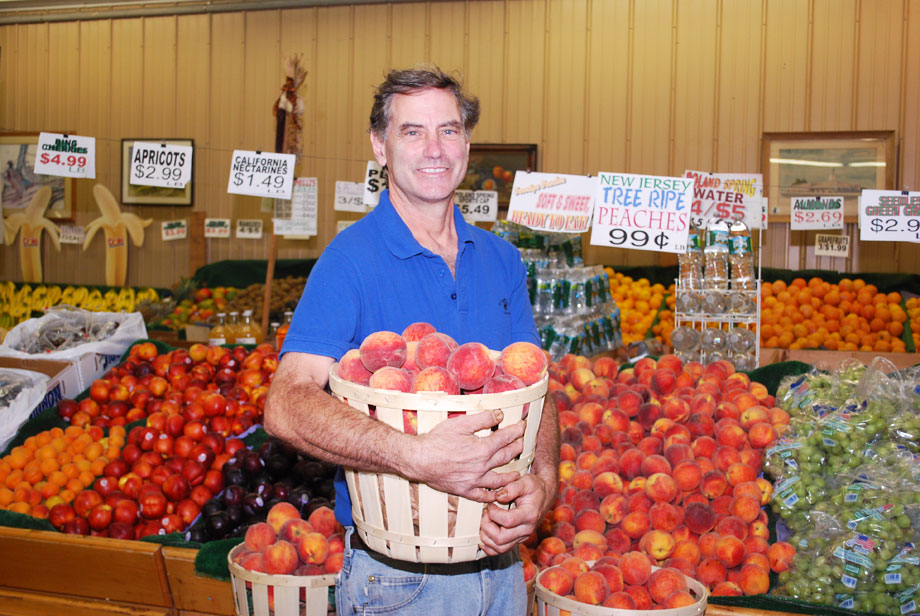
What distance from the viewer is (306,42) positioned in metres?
8.70

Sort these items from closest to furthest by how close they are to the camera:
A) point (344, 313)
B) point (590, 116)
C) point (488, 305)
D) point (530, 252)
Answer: point (344, 313) → point (488, 305) → point (530, 252) → point (590, 116)

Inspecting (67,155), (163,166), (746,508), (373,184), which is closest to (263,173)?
(163,166)

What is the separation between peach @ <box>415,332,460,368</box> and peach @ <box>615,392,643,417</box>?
6.27 feet

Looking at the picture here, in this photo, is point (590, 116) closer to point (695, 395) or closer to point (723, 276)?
point (723, 276)

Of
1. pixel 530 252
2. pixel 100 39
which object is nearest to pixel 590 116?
pixel 530 252

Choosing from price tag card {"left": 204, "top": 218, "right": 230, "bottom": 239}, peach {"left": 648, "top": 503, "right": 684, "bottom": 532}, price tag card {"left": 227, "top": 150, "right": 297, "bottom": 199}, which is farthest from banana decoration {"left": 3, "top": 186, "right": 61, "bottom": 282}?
peach {"left": 648, "top": 503, "right": 684, "bottom": 532}

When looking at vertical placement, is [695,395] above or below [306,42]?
below

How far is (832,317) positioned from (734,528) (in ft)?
12.3

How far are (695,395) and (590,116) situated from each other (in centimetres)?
544

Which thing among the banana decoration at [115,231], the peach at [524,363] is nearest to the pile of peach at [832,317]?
the peach at [524,363]

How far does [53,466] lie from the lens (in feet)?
10.5

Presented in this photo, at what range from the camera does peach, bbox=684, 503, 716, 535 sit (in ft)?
8.10

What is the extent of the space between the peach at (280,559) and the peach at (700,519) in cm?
126

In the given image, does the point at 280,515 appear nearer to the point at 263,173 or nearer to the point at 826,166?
the point at 263,173
